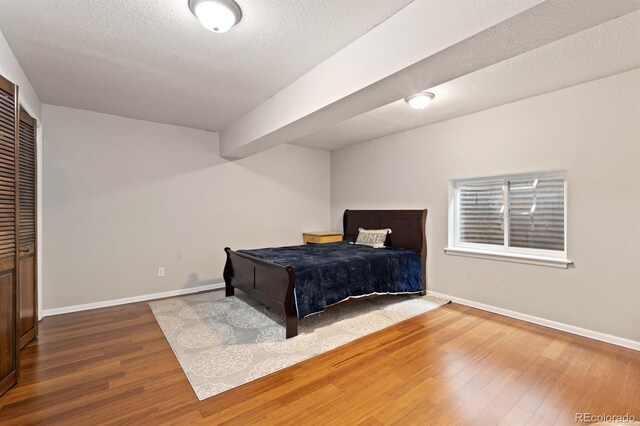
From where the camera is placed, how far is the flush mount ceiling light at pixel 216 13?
68.7 inches

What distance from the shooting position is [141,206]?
4059mm

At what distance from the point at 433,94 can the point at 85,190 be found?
435 centimetres

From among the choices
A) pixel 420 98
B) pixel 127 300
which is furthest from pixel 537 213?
pixel 127 300

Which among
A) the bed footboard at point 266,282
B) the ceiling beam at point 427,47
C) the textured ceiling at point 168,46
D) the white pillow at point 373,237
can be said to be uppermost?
the textured ceiling at point 168,46

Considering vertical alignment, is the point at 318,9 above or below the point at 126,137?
above

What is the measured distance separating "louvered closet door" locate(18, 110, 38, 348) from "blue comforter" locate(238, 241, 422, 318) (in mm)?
2160

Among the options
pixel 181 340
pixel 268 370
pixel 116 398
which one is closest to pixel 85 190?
pixel 181 340

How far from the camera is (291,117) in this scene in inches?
114

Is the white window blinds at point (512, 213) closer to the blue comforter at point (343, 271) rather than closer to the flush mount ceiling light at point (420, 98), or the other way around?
the blue comforter at point (343, 271)

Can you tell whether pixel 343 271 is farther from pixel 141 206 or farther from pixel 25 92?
pixel 25 92

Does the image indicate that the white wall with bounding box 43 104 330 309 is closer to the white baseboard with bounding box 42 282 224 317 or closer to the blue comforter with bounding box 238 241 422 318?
the white baseboard with bounding box 42 282 224 317

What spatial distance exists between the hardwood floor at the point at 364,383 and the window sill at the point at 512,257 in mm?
700

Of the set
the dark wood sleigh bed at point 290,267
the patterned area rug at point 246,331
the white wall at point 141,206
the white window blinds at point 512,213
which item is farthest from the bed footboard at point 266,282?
the white window blinds at point 512,213

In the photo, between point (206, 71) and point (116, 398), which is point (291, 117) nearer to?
point (206, 71)
